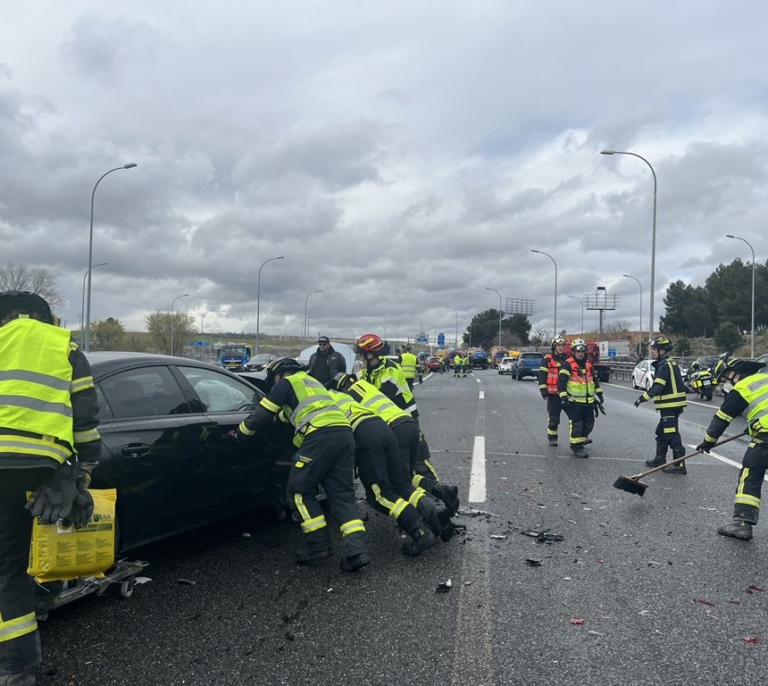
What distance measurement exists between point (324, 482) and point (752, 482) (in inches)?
139

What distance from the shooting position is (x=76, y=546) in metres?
3.22

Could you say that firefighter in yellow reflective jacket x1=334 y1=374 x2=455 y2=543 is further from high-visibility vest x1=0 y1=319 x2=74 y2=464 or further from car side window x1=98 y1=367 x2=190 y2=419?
high-visibility vest x1=0 y1=319 x2=74 y2=464

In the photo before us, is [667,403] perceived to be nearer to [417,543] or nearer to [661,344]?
[661,344]

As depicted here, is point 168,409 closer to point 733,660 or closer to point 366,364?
point 366,364

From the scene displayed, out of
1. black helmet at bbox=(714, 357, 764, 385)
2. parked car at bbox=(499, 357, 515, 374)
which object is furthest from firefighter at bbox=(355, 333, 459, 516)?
parked car at bbox=(499, 357, 515, 374)

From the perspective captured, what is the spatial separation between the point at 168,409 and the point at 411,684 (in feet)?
8.18

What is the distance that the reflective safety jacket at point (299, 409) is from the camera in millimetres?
4699

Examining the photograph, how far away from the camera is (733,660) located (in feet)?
10.2

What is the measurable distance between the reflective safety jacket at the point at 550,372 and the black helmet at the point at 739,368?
14.4ft

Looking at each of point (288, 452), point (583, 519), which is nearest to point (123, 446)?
point (288, 452)

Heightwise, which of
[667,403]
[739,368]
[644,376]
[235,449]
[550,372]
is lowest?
[644,376]

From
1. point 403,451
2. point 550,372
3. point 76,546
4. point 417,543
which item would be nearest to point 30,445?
point 76,546

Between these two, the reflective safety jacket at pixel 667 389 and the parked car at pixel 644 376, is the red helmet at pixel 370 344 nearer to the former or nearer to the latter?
the reflective safety jacket at pixel 667 389

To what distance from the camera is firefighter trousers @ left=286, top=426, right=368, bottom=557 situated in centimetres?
448
